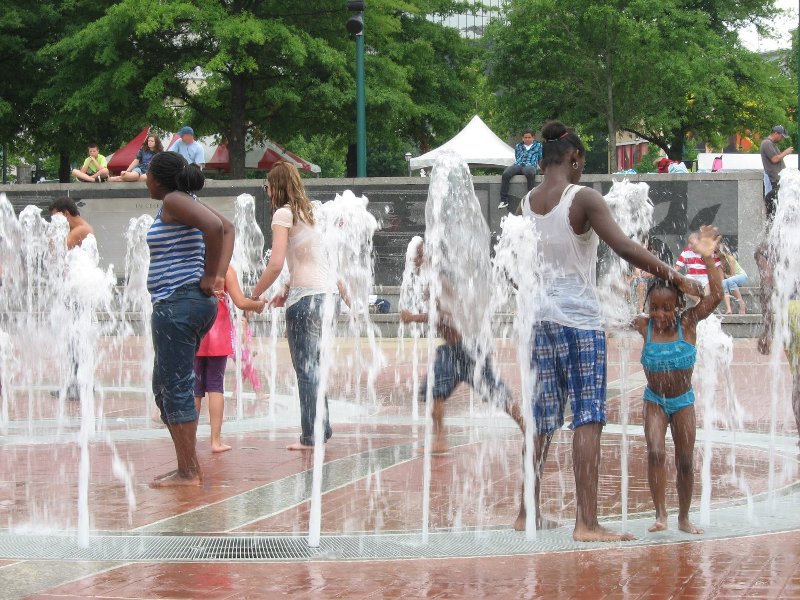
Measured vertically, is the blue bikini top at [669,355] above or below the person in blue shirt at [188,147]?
below

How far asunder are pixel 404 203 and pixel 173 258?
13.5m

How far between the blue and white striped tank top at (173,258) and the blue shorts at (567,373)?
204cm

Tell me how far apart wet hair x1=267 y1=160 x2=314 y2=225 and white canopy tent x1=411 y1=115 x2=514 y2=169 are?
59.3 ft

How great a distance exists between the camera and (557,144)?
5.43 metres

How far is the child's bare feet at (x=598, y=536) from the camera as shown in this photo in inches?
204

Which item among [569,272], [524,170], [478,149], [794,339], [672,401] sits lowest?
[672,401]

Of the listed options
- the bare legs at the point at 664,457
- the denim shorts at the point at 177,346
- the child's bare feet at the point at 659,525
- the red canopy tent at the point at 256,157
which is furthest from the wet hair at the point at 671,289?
the red canopy tent at the point at 256,157

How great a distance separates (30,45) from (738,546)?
28.2 metres

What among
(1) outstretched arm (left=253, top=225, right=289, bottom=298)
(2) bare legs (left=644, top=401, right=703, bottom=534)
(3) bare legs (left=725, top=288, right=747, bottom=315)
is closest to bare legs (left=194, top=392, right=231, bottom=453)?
(1) outstretched arm (left=253, top=225, right=289, bottom=298)

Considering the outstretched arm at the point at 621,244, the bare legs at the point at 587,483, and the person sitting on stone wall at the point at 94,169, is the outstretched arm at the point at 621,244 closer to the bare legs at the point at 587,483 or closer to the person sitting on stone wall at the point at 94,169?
the bare legs at the point at 587,483

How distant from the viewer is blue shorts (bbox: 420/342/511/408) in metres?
6.98

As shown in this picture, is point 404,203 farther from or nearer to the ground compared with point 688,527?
farther from the ground

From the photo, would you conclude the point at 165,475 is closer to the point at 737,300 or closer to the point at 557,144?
the point at 557,144

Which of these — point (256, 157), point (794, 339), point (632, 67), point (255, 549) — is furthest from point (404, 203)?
point (632, 67)
